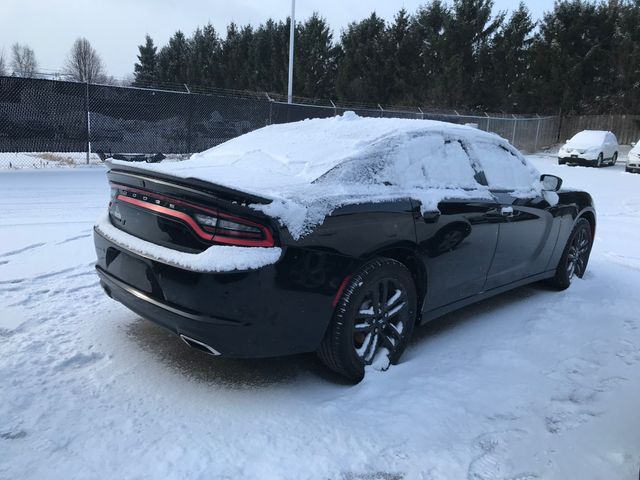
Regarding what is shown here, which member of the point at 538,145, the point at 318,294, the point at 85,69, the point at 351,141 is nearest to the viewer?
the point at 318,294

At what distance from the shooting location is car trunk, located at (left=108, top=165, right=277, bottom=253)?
2.67 m

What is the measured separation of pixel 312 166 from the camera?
11.0ft

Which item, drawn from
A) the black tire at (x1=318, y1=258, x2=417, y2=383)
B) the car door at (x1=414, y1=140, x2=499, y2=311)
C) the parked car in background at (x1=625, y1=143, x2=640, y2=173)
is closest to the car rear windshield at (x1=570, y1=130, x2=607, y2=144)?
the parked car in background at (x1=625, y1=143, x2=640, y2=173)

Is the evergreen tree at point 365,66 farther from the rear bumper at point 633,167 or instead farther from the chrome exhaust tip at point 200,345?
the chrome exhaust tip at point 200,345

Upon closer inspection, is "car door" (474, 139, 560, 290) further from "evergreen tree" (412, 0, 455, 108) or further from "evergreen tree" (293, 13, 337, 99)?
"evergreen tree" (293, 13, 337, 99)

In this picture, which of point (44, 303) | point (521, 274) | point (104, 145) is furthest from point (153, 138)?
point (521, 274)

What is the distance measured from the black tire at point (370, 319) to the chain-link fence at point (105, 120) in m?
10.9

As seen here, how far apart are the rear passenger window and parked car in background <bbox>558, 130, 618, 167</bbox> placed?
18.5 metres

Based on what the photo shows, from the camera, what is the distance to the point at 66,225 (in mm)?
6629

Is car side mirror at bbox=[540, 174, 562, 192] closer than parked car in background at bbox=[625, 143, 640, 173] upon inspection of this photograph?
Yes

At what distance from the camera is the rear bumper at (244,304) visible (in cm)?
265

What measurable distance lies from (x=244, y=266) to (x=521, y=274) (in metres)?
2.87

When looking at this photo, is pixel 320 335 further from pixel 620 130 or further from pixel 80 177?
pixel 620 130

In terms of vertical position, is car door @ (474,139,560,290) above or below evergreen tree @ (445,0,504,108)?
below
